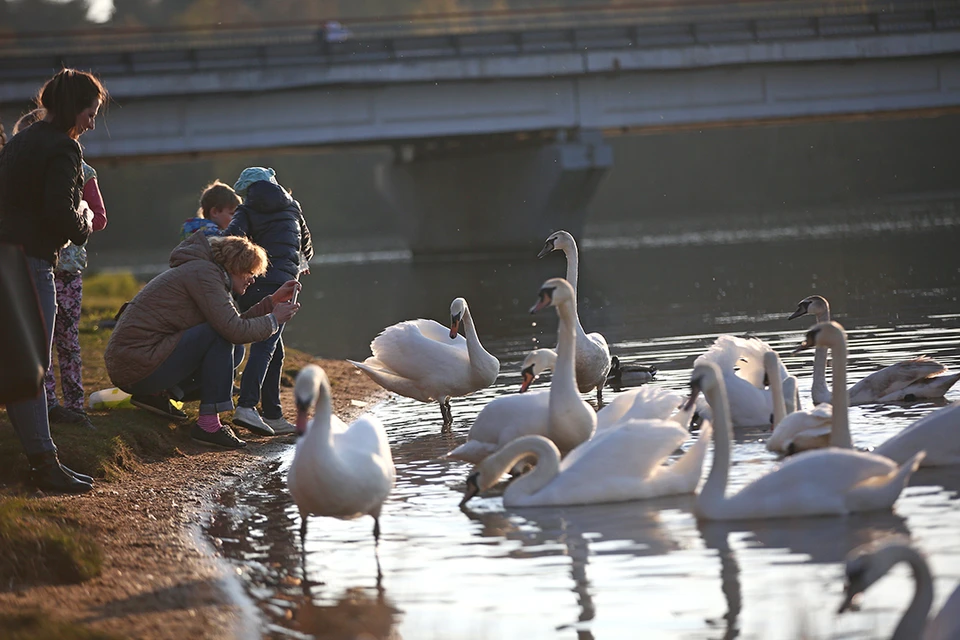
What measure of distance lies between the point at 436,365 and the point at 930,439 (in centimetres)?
496

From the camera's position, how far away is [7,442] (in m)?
8.37

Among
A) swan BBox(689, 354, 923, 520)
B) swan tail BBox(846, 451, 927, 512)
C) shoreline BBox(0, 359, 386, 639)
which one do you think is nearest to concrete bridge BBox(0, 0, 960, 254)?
shoreline BBox(0, 359, 386, 639)

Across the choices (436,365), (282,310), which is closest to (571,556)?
(282,310)

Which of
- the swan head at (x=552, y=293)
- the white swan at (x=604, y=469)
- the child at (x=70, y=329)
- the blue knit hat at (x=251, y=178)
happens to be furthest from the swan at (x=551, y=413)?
the blue knit hat at (x=251, y=178)

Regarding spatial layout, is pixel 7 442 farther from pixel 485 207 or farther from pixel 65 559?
pixel 485 207

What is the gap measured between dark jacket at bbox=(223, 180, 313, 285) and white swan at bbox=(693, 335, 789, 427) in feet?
11.2

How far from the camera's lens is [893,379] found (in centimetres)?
980

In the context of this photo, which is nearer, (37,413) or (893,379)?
(37,413)

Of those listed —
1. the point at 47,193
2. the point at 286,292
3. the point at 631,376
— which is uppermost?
the point at 47,193

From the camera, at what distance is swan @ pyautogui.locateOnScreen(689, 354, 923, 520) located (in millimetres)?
6547

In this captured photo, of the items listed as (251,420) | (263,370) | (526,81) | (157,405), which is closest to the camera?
(157,405)

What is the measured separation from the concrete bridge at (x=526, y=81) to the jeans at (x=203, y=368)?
25907mm

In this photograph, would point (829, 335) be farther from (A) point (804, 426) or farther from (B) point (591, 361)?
(B) point (591, 361)

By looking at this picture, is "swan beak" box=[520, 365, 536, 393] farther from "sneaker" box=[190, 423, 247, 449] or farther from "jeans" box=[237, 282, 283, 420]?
"sneaker" box=[190, 423, 247, 449]
